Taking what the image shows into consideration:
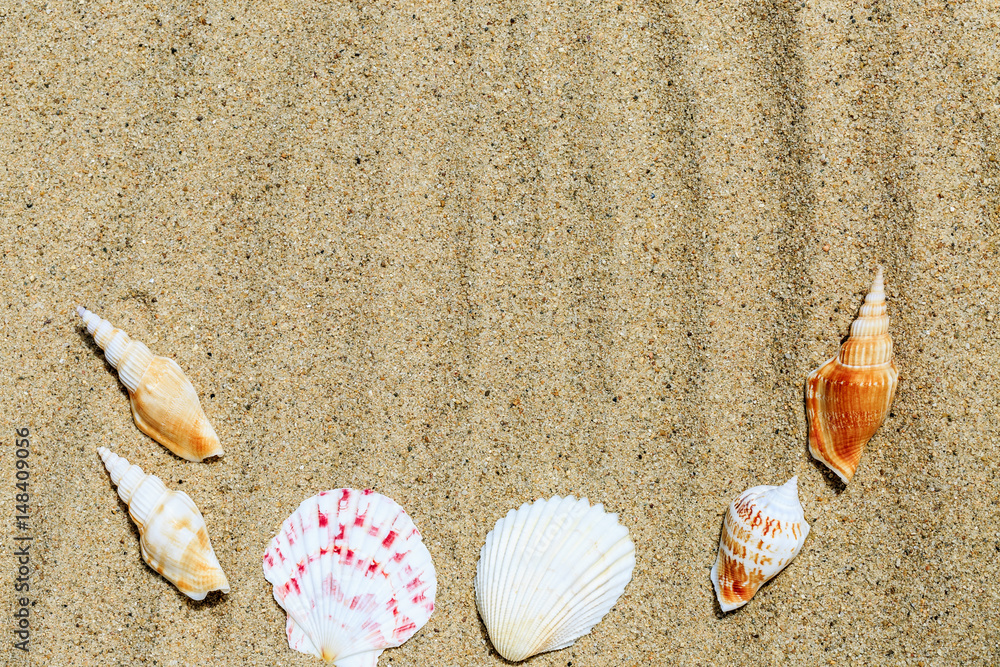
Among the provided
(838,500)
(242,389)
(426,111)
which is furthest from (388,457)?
(838,500)

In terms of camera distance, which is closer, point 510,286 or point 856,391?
point 856,391

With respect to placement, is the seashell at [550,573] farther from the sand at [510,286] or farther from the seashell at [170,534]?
the seashell at [170,534]

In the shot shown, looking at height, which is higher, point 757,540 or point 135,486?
point 135,486

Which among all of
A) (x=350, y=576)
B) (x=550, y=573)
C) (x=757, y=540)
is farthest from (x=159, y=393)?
(x=757, y=540)

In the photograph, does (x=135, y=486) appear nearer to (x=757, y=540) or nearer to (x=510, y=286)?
(x=510, y=286)

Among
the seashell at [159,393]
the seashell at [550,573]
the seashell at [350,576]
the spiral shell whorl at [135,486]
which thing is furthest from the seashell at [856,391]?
the spiral shell whorl at [135,486]

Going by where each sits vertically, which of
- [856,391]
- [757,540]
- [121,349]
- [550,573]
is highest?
[121,349]

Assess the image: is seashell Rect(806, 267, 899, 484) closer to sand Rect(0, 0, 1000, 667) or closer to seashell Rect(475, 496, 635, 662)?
sand Rect(0, 0, 1000, 667)
